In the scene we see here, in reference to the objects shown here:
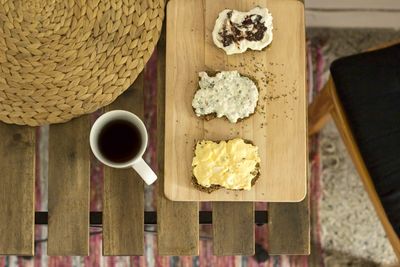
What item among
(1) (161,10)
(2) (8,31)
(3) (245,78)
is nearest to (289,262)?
(3) (245,78)

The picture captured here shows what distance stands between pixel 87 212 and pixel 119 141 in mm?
133

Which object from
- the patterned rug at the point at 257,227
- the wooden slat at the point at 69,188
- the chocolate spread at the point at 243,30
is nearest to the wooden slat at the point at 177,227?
the wooden slat at the point at 69,188

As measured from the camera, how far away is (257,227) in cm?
148

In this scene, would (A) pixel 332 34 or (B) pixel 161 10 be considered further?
(A) pixel 332 34

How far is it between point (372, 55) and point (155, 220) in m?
0.47

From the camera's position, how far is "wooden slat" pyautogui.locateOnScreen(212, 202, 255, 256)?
1.02m

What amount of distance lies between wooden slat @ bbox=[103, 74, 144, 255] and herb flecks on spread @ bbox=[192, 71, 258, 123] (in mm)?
162

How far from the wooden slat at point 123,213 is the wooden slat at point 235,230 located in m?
0.12

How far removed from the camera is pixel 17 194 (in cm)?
102

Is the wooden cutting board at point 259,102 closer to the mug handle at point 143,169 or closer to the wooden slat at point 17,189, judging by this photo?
the mug handle at point 143,169

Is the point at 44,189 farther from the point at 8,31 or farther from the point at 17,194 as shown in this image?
the point at 8,31

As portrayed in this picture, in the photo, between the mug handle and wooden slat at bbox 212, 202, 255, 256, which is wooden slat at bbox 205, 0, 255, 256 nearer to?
A: wooden slat at bbox 212, 202, 255, 256

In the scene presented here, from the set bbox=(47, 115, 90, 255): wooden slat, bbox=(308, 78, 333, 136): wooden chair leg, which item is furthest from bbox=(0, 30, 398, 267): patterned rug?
bbox=(47, 115, 90, 255): wooden slat

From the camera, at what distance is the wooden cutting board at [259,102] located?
100 cm
